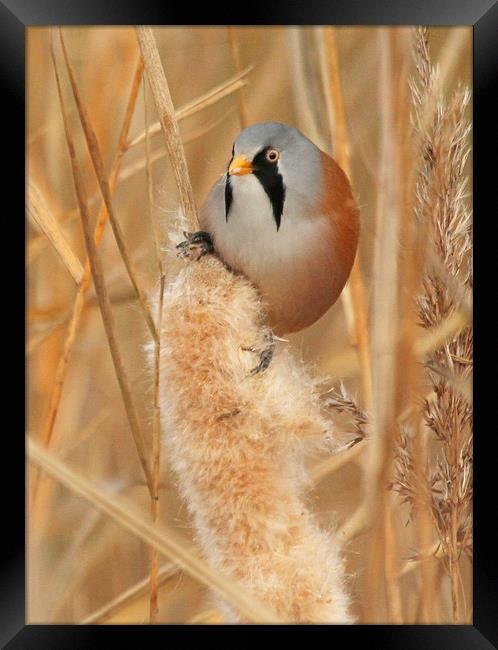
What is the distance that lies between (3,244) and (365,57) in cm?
73

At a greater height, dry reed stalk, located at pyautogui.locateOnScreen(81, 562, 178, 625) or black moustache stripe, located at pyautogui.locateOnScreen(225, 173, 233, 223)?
black moustache stripe, located at pyautogui.locateOnScreen(225, 173, 233, 223)

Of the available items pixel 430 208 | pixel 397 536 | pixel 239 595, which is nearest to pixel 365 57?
pixel 430 208

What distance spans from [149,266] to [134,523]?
45 centimetres

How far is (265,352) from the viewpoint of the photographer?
142 cm

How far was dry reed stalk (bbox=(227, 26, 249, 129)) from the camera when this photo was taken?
4.69 feet

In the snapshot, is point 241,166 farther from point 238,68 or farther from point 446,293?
point 446,293

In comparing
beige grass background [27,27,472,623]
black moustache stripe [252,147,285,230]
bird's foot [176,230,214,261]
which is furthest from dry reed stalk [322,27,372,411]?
bird's foot [176,230,214,261]

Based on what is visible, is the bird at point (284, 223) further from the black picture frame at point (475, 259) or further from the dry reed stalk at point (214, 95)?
the black picture frame at point (475, 259)

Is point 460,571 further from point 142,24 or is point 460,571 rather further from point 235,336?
point 142,24

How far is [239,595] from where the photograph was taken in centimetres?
139

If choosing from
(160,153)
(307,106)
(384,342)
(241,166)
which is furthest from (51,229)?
(384,342)

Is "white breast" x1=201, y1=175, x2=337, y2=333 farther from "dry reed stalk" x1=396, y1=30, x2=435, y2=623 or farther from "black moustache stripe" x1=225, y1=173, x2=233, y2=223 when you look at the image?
"dry reed stalk" x1=396, y1=30, x2=435, y2=623

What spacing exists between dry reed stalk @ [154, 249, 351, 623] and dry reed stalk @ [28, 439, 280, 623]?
5cm

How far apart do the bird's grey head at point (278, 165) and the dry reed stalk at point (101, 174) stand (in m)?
0.19
